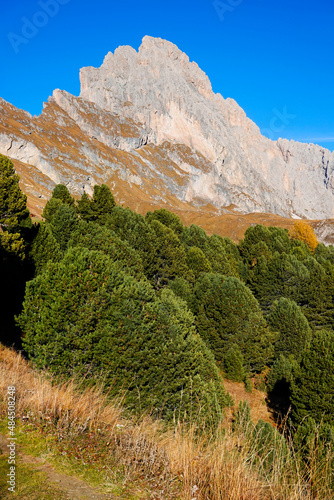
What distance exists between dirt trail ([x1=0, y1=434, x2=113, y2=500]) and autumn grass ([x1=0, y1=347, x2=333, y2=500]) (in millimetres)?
145

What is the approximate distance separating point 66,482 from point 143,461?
136 cm

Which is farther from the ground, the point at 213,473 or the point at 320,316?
the point at 320,316

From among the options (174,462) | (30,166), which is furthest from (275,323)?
(30,166)

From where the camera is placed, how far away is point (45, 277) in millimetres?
13625

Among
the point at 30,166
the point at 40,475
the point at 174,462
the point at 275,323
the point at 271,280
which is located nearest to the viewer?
the point at 40,475

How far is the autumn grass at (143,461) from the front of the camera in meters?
4.80

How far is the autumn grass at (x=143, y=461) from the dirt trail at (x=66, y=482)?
14 centimetres

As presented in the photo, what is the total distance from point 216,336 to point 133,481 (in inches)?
1032

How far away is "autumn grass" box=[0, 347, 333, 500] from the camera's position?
189 inches

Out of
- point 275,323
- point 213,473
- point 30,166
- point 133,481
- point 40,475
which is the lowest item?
point 40,475

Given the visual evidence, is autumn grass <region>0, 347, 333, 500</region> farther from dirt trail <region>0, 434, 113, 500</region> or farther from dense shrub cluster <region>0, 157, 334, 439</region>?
dense shrub cluster <region>0, 157, 334, 439</region>

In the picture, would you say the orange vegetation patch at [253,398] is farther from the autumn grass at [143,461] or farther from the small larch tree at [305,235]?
the small larch tree at [305,235]

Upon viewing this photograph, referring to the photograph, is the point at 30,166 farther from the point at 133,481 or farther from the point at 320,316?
the point at 133,481

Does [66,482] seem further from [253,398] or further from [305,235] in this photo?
[305,235]
